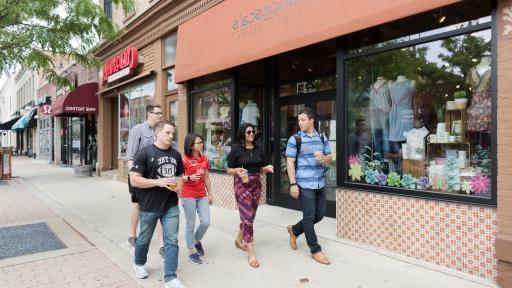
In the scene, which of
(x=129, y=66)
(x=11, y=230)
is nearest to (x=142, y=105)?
(x=129, y=66)

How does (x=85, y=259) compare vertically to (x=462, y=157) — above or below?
below

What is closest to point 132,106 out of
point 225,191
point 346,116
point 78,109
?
point 78,109

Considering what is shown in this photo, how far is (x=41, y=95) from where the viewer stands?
25.5 metres

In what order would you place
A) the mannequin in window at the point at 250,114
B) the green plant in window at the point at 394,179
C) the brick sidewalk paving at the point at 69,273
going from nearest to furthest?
the brick sidewalk paving at the point at 69,273 < the green plant in window at the point at 394,179 < the mannequin in window at the point at 250,114

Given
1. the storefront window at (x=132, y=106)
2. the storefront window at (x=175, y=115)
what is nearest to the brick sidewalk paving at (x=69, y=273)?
the storefront window at (x=175, y=115)

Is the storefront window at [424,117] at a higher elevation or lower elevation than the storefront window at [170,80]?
lower

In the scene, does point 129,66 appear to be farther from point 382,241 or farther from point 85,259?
point 382,241

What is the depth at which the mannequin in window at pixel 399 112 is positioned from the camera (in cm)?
472

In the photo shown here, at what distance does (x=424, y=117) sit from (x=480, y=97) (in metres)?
0.71

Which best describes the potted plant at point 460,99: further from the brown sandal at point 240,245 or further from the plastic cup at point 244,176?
the brown sandal at point 240,245

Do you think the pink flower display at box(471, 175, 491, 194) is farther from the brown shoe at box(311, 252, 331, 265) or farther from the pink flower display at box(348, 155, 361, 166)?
the brown shoe at box(311, 252, 331, 265)

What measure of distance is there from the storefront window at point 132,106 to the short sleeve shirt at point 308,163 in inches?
273

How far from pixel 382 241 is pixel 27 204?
25.8 feet

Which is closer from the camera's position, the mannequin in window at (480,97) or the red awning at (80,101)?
the mannequin in window at (480,97)
